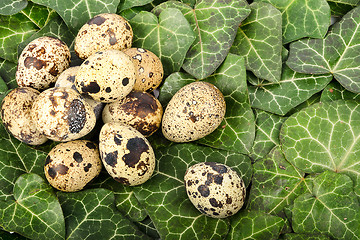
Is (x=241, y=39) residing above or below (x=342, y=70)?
above

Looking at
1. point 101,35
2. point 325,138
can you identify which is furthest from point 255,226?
point 101,35

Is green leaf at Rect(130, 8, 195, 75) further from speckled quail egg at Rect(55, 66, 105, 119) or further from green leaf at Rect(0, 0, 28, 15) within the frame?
green leaf at Rect(0, 0, 28, 15)

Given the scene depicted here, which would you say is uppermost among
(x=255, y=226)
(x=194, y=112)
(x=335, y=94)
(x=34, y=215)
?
(x=194, y=112)

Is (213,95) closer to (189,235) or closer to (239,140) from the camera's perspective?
(239,140)

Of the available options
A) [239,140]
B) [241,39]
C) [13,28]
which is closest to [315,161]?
[239,140]

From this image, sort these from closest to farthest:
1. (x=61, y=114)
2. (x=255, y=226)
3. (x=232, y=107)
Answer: (x=61, y=114) → (x=255, y=226) → (x=232, y=107)

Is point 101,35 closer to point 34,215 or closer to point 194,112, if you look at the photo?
point 194,112
